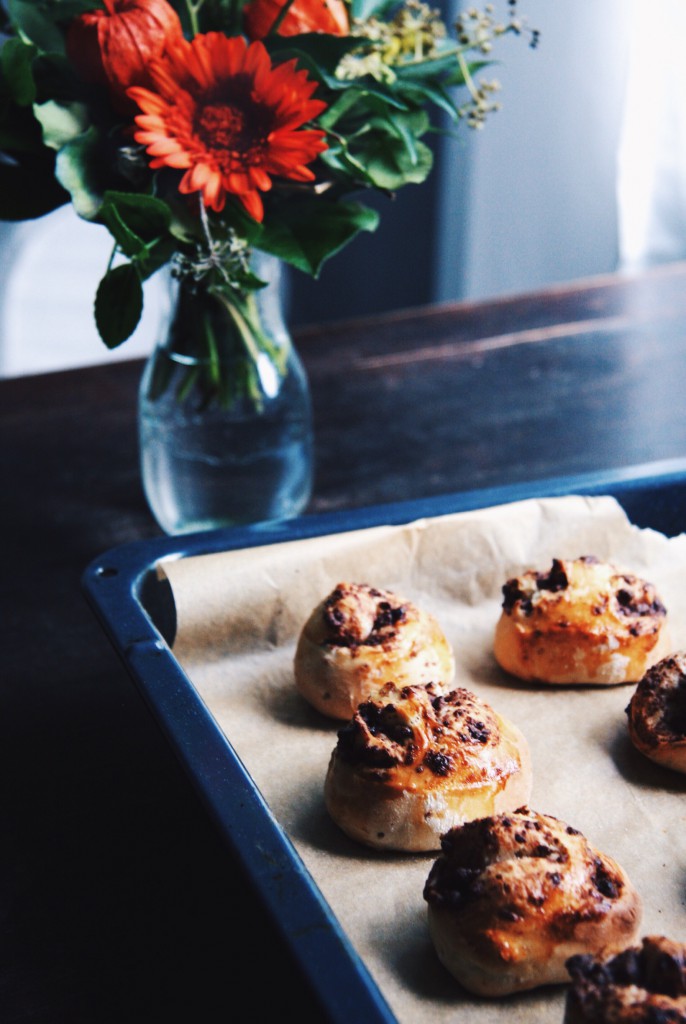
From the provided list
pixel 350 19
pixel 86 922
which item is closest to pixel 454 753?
pixel 86 922

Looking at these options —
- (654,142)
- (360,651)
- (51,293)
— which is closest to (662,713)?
(360,651)

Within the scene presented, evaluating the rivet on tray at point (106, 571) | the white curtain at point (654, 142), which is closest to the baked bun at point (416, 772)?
the rivet on tray at point (106, 571)

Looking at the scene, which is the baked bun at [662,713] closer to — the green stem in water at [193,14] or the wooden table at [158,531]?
the wooden table at [158,531]

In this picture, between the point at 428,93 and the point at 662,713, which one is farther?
the point at 428,93

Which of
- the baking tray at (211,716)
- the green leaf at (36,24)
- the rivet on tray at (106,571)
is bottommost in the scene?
the rivet on tray at (106,571)

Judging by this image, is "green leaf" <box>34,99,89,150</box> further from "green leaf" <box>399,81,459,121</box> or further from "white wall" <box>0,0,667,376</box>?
"white wall" <box>0,0,667,376</box>

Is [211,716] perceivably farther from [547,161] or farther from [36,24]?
[547,161]

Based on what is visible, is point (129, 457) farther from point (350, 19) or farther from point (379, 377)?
point (350, 19)
